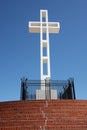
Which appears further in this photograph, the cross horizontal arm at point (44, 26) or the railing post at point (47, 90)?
the cross horizontal arm at point (44, 26)

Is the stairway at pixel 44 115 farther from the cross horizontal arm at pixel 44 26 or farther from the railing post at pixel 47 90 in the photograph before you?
the cross horizontal arm at pixel 44 26

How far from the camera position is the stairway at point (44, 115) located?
10344 millimetres

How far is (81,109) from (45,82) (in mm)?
4756

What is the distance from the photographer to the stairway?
33.9ft

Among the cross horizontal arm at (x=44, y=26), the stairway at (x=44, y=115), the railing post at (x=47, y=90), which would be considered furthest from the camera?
the cross horizontal arm at (x=44, y=26)

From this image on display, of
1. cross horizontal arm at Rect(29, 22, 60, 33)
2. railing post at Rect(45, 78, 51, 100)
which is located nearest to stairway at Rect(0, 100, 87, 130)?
railing post at Rect(45, 78, 51, 100)

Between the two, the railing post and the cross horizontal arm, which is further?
the cross horizontal arm

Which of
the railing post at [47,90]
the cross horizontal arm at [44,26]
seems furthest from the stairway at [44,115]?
the cross horizontal arm at [44,26]

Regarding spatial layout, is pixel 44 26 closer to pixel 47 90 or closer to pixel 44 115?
pixel 47 90

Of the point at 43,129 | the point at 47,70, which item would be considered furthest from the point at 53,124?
the point at 47,70

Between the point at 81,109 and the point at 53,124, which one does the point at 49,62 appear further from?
the point at 53,124

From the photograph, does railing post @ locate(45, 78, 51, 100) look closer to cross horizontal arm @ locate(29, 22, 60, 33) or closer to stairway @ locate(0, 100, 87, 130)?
stairway @ locate(0, 100, 87, 130)

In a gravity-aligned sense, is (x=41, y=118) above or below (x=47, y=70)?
below

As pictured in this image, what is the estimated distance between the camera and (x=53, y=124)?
10539mm
